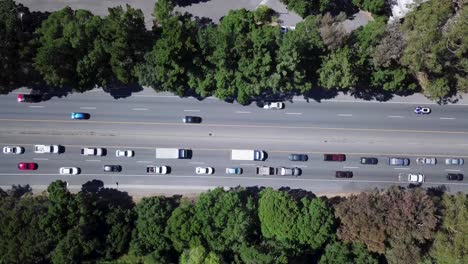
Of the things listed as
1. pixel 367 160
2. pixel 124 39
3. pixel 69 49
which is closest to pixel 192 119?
pixel 124 39

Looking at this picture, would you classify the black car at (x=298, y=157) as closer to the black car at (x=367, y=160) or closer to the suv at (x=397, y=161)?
the black car at (x=367, y=160)

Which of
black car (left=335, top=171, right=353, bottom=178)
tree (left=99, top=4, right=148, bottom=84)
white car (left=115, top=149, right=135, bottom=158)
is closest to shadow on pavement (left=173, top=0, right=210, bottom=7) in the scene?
tree (left=99, top=4, right=148, bottom=84)

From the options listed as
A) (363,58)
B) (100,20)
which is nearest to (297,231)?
(363,58)

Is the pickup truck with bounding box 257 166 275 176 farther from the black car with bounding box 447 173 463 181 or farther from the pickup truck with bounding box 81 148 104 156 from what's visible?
the black car with bounding box 447 173 463 181

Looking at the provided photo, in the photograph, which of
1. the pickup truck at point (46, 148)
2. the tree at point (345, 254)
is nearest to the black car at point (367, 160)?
the tree at point (345, 254)

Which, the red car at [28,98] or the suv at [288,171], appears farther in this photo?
the suv at [288,171]

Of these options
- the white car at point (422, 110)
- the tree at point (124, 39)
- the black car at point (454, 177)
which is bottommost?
the black car at point (454, 177)

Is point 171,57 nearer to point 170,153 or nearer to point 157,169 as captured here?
point 170,153
